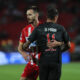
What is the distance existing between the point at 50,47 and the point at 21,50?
952 mm

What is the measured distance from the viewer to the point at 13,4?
2273 cm

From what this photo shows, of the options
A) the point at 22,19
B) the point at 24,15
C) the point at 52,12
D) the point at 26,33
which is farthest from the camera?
the point at 22,19

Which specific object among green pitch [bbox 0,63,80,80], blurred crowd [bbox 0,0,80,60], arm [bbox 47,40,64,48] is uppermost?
blurred crowd [bbox 0,0,80,60]

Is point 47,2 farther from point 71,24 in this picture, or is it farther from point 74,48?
point 74,48

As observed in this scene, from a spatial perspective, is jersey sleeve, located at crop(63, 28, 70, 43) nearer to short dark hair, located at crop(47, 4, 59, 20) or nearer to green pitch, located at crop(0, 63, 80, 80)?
short dark hair, located at crop(47, 4, 59, 20)

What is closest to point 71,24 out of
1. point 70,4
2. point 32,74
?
point 70,4

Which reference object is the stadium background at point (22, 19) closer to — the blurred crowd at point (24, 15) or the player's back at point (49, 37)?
the blurred crowd at point (24, 15)

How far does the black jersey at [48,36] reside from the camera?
161 inches

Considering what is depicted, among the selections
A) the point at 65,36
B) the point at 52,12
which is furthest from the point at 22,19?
the point at 52,12

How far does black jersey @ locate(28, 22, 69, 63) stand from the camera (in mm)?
4086

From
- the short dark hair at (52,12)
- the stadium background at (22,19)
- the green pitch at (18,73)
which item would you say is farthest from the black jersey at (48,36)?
the stadium background at (22,19)

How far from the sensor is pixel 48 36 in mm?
4086

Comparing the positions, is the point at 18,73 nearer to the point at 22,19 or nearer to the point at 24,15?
the point at 24,15

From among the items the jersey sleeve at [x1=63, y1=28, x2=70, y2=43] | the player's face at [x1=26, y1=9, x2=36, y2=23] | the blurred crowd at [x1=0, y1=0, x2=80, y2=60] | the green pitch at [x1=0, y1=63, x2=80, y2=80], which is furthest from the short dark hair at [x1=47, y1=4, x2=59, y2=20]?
the blurred crowd at [x1=0, y1=0, x2=80, y2=60]
